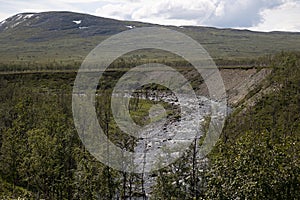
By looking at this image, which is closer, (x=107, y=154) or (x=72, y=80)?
(x=107, y=154)

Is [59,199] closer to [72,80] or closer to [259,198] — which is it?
[259,198]

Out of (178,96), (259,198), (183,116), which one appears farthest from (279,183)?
(178,96)

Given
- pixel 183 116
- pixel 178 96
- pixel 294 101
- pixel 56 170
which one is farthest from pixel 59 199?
pixel 178 96

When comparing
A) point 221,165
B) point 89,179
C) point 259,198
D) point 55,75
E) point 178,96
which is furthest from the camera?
point 55,75

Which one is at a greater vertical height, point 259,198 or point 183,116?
point 259,198

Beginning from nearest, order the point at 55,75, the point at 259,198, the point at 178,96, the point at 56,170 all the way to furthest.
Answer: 1. the point at 259,198
2. the point at 56,170
3. the point at 178,96
4. the point at 55,75

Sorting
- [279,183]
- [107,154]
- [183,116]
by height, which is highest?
[279,183]

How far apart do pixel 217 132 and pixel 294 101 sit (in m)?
21.8

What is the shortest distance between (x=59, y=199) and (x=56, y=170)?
4.23 metres

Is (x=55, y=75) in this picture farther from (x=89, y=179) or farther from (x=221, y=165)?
(x=221, y=165)

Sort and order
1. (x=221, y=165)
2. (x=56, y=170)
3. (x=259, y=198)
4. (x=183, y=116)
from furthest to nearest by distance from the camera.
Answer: (x=183, y=116), (x=56, y=170), (x=221, y=165), (x=259, y=198)

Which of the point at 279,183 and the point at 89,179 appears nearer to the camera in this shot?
the point at 279,183

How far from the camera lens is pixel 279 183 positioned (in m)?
24.4

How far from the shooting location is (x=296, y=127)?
210 ft
